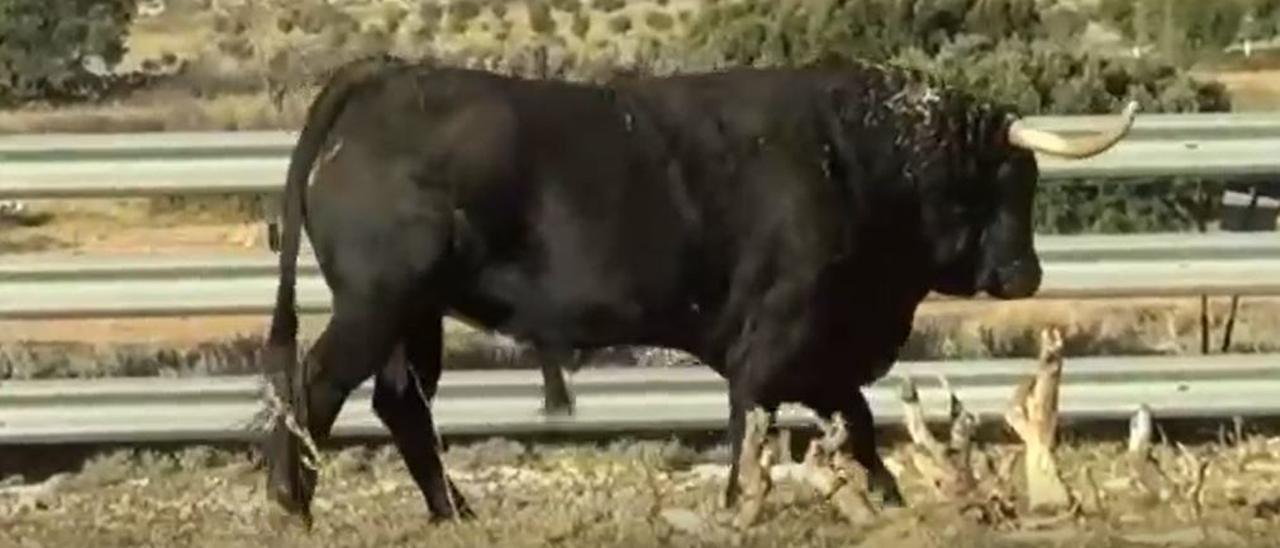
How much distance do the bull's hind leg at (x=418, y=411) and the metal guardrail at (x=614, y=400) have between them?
3.76 ft

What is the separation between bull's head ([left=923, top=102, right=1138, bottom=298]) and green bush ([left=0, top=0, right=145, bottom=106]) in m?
15.2

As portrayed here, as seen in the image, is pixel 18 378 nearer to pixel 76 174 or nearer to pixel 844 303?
pixel 76 174

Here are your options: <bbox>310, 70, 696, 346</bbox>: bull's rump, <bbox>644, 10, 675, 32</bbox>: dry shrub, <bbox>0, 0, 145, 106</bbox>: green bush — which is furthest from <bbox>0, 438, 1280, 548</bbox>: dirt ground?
<bbox>644, 10, 675, 32</bbox>: dry shrub

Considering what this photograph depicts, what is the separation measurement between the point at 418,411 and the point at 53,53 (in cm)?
1611

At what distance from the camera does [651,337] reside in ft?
25.3

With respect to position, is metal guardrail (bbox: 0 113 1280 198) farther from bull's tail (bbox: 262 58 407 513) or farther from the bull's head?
bull's tail (bbox: 262 58 407 513)

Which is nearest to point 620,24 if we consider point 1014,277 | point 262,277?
point 262,277

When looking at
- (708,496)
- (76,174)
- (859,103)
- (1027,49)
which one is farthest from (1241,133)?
(1027,49)

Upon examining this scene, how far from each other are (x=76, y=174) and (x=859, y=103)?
2.74m

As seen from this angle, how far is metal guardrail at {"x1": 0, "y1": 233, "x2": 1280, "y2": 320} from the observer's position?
29.8 ft

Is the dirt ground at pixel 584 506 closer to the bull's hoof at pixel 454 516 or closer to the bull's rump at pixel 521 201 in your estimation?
the bull's hoof at pixel 454 516

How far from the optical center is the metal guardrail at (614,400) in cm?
918

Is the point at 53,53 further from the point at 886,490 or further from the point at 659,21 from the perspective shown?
the point at 886,490

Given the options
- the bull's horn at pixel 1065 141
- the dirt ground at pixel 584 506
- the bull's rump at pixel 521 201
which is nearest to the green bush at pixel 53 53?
the dirt ground at pixel 584 506
